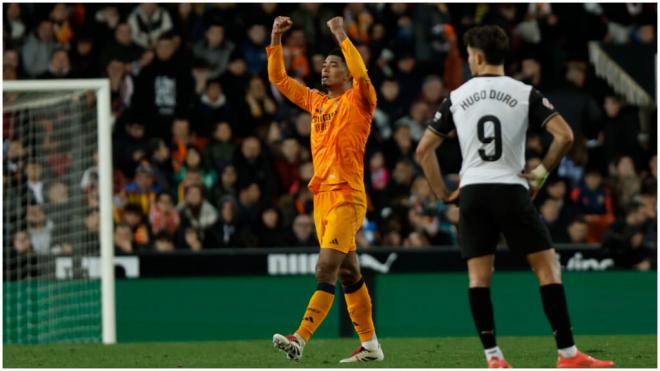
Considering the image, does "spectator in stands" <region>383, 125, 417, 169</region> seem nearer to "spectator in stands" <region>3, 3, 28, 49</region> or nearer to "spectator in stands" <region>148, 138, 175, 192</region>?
"spectator in stands" <region>148, 138, 175, 192</region>

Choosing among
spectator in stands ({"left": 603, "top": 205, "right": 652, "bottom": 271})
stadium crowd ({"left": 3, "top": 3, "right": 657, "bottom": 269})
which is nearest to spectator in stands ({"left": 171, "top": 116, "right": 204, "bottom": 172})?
stadium crowd ({"left": 3, "top": 3, "right": 657, "bottom": 269})

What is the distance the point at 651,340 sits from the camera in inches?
419

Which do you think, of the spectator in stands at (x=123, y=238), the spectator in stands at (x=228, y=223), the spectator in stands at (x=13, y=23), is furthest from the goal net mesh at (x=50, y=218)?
the spectator in stands at (x=13, y=23)

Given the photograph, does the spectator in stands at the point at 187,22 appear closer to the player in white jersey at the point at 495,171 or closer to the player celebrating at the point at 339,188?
the player celebrating at the point at 339,188

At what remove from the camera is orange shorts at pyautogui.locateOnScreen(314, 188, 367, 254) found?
349 inches

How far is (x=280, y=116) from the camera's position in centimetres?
1662

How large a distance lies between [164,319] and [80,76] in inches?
173

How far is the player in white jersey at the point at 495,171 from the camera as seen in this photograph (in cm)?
722

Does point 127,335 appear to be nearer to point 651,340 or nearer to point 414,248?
point 414,248

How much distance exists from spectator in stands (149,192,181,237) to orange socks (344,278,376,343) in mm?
5926

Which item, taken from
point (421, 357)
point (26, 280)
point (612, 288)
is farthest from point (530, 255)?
point (26, 280)

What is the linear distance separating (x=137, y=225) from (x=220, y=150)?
1.51 meters

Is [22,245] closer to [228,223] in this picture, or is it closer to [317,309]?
[228,223]

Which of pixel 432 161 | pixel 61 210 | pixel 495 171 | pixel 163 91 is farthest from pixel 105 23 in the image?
pixel 495 171
